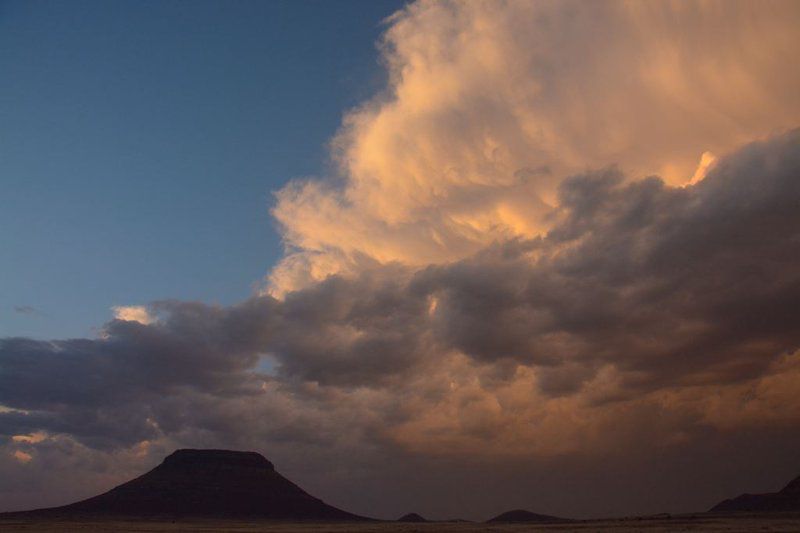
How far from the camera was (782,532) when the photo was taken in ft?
307

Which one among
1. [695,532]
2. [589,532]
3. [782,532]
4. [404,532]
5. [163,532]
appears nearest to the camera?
[782,532]

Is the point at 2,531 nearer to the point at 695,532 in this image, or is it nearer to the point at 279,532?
the point at 279,532

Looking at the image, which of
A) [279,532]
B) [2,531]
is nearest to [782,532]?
[279,532]

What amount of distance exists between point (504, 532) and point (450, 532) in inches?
598

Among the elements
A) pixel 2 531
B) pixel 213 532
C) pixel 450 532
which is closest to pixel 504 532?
pixel 450 532

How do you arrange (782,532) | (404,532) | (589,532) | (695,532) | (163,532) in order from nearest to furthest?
(782,532) → (695,532) → (589,532) → (404,532) → (163,532)

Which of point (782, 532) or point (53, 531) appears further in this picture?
point (53, 531)

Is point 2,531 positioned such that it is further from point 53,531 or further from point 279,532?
point 279,532

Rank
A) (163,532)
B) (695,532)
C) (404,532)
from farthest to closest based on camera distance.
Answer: (163,532), (404,532), (695,532)

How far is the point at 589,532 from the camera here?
123m

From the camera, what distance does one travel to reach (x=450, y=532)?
137 metres

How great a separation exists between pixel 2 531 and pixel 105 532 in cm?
2575

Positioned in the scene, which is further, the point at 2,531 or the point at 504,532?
the point at 2,531

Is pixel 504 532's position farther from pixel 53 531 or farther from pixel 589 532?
pixel 53 531
